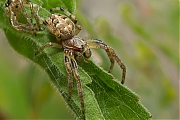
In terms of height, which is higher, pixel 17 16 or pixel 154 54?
pixel 154 54

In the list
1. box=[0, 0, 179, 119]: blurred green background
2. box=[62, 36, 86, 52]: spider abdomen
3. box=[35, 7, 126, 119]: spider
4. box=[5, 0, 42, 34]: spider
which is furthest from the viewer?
box=[0, 0, 179, 119]: blurred green background

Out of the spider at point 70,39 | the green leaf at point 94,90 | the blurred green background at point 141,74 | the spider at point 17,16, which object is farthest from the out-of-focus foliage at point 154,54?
the green leaf at point 94,90

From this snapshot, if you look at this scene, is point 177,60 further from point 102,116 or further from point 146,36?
point 102,116

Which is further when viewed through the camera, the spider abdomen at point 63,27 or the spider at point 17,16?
the spider abdomen at point 63,27

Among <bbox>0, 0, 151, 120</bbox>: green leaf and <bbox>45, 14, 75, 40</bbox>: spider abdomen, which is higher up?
<bbox>45, 14, 75, 40</bbox>: spider abdomen

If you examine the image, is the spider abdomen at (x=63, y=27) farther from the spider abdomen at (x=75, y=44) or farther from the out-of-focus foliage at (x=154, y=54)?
the out-of-focus foliage at (x=154, y=54)

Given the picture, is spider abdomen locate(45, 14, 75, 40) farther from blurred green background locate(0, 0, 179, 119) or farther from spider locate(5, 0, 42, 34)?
blurred green background locate(0, 0, 179, 119)

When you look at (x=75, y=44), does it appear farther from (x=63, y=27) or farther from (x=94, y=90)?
(x=94, y=90)

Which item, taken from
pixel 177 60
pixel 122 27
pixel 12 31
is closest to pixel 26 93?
pixel 177 60

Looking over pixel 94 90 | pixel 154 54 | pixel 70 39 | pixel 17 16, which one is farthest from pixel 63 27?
pixel 154 54

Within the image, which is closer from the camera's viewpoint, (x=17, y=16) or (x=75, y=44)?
(x=17, y=16)

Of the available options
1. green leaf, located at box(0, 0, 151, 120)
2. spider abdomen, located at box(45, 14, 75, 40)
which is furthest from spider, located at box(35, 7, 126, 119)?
green leaf, located at box(0, 0, 151, 120)
